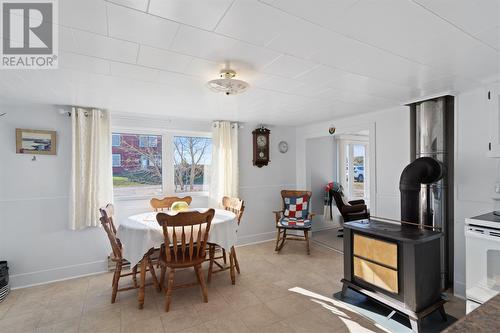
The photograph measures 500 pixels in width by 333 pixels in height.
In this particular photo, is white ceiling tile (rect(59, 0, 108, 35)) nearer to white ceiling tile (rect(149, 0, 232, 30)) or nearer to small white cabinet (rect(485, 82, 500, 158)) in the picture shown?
white ceiling tile (rect(149, 0, 232, 30))

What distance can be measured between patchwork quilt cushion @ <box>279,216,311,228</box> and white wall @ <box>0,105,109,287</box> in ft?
8.98

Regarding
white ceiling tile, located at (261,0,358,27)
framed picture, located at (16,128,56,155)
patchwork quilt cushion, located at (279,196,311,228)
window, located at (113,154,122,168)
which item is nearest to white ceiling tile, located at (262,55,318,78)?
white ceiling tile, located at (261,0,358,27)

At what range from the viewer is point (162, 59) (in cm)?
177

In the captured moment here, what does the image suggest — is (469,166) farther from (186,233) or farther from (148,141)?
(148,141)

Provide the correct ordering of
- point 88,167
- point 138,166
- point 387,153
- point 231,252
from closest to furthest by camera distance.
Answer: point 231,252
point 88,167
point 387,153
point 138,166

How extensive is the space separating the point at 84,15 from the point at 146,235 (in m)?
1.88

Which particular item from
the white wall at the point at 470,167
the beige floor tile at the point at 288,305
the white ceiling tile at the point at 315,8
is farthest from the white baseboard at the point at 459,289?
the white ceiling tile at the point at 315,8

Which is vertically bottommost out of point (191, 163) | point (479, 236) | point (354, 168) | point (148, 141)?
point (479, 236)

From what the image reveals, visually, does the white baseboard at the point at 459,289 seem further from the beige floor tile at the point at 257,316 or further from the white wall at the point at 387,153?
the beige floor tile at the point at 257,316

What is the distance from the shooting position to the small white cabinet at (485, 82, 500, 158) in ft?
7.16

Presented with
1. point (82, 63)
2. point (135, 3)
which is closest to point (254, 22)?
point (135, 3)

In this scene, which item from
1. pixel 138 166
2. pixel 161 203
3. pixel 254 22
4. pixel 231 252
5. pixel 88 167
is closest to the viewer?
pixel 254 22

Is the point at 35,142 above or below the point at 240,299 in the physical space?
above

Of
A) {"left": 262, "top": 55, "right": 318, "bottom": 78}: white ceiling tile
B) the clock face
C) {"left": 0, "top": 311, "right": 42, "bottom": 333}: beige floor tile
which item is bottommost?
{"left": 0, "top": 311, "right": 42, "bottom": 333}: beige floor tile
